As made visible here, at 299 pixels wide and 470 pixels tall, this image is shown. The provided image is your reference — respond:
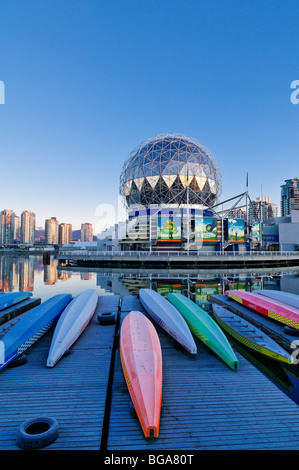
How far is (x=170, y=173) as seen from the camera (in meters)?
61.2

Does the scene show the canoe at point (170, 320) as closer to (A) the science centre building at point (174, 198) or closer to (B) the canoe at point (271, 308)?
(B) the canoe at point (271, 308)

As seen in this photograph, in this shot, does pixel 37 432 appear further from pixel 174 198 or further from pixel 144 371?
pixel 174 198

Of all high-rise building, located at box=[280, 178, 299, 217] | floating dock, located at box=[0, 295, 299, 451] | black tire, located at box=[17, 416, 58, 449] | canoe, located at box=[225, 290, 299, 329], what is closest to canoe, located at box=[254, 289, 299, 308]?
canoe, located at box=[225, 290, 299, 329]

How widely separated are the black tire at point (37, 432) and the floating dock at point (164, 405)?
0.15m

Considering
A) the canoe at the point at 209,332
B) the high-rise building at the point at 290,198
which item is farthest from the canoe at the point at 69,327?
the high-rise building at the point at 290,198

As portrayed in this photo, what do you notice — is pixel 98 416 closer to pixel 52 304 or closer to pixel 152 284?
pixel 52 304

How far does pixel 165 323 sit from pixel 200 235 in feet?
134

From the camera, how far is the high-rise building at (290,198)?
567 ft

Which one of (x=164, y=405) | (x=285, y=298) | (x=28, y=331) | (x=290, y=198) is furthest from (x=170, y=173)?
(x=290, y=198)

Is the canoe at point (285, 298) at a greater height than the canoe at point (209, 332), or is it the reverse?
the canoe at point (285, 298)

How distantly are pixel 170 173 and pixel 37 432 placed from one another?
59.7 m

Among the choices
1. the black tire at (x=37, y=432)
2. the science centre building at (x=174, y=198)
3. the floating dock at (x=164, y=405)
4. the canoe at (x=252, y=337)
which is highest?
the science centre building at (x=174, y=198)

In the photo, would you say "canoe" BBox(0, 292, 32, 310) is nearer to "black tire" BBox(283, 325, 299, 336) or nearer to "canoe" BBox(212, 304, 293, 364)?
"canoe" BBox(212, 304, 293, 364)
